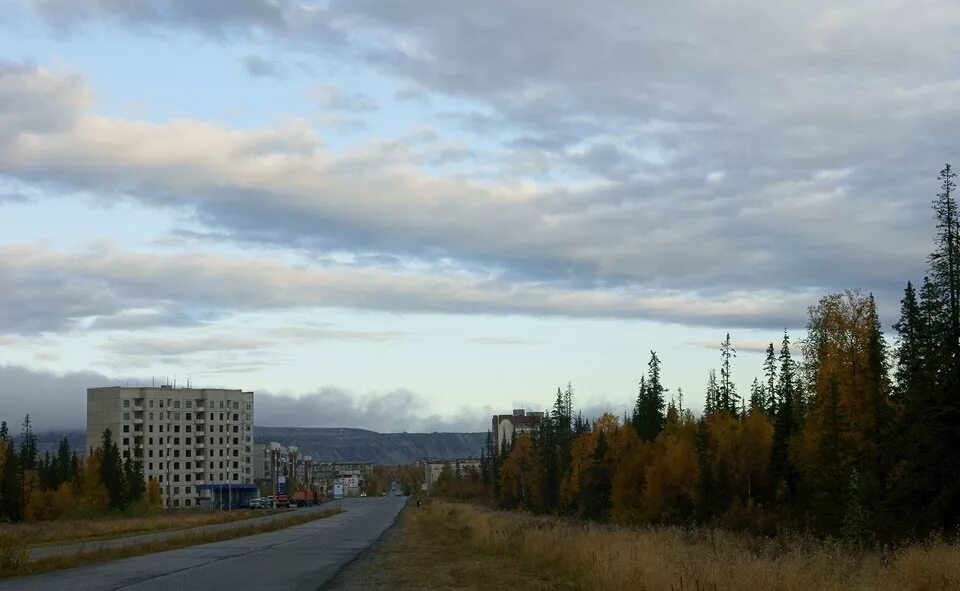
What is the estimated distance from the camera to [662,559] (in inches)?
905

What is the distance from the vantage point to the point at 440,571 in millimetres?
29578

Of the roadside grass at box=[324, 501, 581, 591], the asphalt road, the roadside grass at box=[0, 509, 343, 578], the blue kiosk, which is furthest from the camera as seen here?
the blue kiosk

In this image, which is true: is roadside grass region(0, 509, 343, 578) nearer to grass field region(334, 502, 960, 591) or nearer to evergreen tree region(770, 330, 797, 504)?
grass field region(334, 502, 960, 591)

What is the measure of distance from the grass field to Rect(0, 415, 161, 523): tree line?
75.7 meters

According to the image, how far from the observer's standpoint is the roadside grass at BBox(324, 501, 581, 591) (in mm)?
24547

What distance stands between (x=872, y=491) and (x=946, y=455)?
17.6 feet

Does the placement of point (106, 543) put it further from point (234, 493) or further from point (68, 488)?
point (234, 493)

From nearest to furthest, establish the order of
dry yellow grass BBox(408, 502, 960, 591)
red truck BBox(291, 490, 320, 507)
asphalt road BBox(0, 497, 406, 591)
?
1. dry yellow grass BBox(408, 502, 960, 591)
2. asphalt road BBox(0, 497, 406, 591)
3. red truck BBox(291, 490, 320, 507)

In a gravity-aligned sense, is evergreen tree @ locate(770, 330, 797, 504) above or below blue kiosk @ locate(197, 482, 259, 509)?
above

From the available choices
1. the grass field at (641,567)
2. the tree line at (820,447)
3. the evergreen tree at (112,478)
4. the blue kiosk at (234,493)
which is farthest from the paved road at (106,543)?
the blue kiosk at (234,493)

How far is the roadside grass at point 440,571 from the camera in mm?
24547

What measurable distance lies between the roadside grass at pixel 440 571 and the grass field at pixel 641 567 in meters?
0.03

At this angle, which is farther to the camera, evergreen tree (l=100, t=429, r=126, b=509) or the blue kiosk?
the blue kiosk

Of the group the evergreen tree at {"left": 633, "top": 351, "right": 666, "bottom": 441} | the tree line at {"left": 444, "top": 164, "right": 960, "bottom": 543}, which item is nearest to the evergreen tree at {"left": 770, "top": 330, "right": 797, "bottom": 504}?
the tree line at {"left": 444, "top": 164, "right": 960, "bottom": 543}
